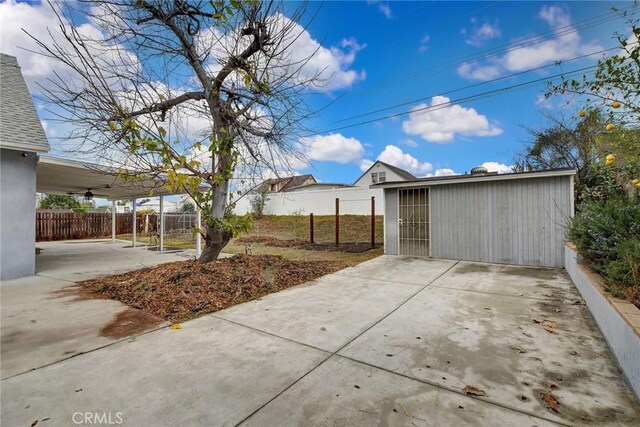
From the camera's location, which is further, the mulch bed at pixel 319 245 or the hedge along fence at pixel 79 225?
the hedge along fence at pixel 79 225

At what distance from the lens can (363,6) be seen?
7.55 m

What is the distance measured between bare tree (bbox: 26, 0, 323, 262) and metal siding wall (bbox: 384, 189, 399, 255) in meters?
4.38

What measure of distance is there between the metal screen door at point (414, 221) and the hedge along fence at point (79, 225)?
648 inches

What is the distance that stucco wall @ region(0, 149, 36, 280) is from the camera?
5781 mm

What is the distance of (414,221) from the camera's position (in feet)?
29.0

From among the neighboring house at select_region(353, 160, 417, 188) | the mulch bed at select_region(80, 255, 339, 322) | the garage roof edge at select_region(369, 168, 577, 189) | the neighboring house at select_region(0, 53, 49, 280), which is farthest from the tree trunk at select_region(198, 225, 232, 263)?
the neighboring house at select_region(353, 160, 417, 188)

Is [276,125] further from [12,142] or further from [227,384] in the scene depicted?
[12,142]

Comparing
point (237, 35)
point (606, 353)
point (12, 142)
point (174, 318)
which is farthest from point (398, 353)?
point (12, 142)

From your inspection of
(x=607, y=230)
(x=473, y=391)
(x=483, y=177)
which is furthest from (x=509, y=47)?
(x=473, y=391)

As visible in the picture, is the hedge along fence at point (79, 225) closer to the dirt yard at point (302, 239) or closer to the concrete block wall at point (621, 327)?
the dirt yard at point (302, 239)

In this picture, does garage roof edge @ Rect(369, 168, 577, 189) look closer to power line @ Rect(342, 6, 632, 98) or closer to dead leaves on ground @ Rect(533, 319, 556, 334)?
power line @ Rect(342, 6, 632, 98)

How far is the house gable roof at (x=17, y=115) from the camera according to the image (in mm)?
5684

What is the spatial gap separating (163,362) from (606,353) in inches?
158

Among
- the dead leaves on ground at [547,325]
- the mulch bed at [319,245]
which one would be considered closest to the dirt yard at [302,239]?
the mulch bed at [319,245]
